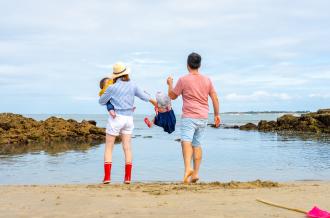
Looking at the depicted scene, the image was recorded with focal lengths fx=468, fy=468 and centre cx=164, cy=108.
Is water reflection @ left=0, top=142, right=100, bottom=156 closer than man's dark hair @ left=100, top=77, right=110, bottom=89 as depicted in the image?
No

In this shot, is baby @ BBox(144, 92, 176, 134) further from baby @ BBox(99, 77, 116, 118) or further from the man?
baby @ BBox(99, 77, 116, 118)

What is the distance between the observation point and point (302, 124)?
36781 mm

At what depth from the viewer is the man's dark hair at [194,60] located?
289 inches

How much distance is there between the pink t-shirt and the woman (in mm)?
674

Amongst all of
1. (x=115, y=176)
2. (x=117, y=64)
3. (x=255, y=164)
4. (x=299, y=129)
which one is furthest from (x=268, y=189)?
(x=299, y=129)

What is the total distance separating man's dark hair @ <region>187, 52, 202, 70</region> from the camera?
→ 7.33 meters

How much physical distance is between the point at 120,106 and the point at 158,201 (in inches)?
95.1

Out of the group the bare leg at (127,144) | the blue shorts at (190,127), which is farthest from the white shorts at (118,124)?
the blue shorts at (190,127)

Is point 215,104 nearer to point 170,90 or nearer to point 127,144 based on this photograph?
point 170,90

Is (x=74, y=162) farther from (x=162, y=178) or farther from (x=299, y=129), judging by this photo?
(x=299, y=129)

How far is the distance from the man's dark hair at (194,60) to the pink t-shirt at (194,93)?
0.15m

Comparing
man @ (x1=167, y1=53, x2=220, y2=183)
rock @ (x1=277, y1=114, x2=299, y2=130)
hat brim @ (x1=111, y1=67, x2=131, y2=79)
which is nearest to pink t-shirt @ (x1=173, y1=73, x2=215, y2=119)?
man @ (x1=167, y1=53, x2=220, y2=183)

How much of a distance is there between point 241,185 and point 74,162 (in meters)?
8.23

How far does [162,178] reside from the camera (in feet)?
34.8
